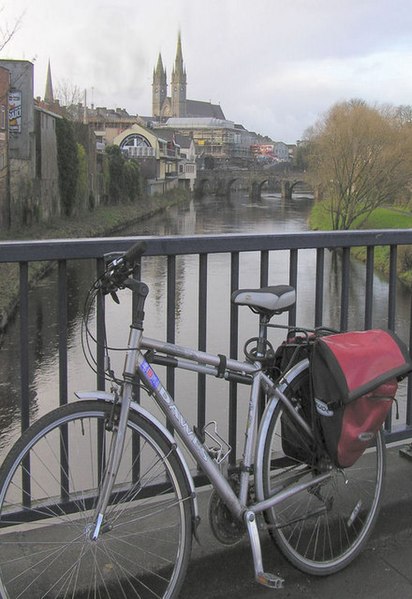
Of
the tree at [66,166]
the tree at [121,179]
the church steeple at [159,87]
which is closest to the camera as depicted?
the tree at [66,166]

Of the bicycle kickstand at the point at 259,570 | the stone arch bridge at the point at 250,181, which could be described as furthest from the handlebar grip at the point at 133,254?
the stone arch bridge at the point at 250,181

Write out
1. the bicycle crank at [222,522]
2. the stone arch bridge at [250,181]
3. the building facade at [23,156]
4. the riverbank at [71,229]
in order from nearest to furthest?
the bicycle crank at [222,522]
the riverbank at [71,229]
the building facade at [23,156]
the stone arch bridge at [250,181]

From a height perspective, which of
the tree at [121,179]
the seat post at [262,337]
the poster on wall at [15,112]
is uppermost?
the poster on wall at [15,112]

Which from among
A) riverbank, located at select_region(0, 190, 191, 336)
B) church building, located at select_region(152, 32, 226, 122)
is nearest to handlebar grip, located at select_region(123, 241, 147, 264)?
riverbank, located at select_region(0, 190, 191, 336)

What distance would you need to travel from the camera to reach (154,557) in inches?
94.0

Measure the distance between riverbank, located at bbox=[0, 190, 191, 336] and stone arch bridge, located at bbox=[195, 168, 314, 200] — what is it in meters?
23.3

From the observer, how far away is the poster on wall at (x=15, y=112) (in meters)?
36.9

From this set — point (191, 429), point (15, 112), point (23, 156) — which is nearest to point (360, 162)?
point (23, 156)

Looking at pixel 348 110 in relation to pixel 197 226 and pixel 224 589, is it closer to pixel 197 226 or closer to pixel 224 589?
pixel 197 226

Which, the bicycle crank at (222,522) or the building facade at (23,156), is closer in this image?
the bicycle crank at (222,522)

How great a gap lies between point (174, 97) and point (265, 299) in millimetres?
172614

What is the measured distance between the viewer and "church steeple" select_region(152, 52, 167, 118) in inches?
6713

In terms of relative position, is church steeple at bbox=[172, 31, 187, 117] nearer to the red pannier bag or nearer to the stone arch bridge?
the stone arch bridge

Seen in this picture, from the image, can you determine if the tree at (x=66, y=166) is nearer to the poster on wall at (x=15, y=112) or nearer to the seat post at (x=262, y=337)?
the poster on wall at (x=15, y=112)
